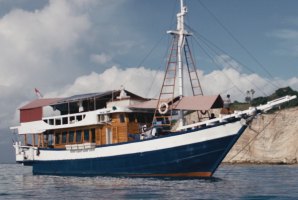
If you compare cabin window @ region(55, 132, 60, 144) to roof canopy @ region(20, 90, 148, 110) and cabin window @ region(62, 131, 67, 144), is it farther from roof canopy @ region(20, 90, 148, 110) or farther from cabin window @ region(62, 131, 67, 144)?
roof canopy @ region(20, 90, 148, 110)

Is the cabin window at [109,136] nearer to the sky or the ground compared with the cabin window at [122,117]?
nearer to the ground

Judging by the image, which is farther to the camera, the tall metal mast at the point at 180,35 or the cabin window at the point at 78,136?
the cabin window at the point at 78,136

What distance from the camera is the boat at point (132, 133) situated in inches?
1299

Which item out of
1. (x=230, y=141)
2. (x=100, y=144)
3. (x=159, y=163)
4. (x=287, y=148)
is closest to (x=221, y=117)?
(x=230, y=141)

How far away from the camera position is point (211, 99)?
34031 millimetres

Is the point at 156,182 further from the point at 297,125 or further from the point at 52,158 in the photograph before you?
the point at 297,125

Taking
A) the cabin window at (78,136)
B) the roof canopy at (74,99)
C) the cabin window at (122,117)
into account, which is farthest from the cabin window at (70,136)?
the cabin window at (122,117)

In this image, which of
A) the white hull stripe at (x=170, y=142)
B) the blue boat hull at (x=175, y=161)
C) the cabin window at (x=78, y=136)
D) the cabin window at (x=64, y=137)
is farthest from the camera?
the cabin window at (x=64, y=137)

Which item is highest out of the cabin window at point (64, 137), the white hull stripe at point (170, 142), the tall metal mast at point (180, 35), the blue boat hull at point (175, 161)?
the tall metal mast at point (180, 35)

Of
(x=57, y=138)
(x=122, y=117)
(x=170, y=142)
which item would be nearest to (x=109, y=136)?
(x=122, y=117)

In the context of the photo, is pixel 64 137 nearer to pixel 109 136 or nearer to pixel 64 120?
pixel 64 120

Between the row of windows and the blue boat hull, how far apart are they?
12.5 ft

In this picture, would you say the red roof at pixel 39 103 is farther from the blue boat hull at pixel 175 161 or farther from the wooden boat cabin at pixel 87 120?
the blue boat hull at pixel 175 161

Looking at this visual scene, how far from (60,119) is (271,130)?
60.2 m
